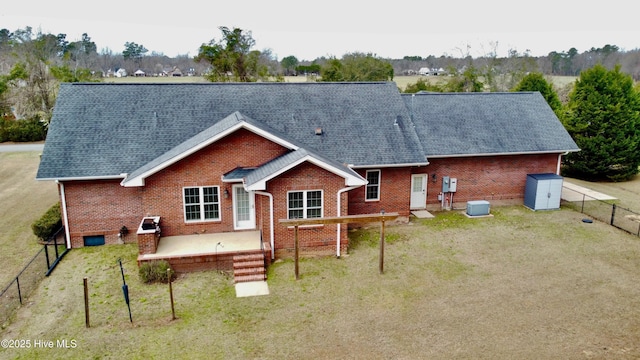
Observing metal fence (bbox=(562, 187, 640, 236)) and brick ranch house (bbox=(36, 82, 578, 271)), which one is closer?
brick ranch house (bbox=(36, 82, 578, 271))

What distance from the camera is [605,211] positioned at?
73.8ft

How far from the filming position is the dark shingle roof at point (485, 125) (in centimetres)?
2211

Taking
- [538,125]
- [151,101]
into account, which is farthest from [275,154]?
[538,125]

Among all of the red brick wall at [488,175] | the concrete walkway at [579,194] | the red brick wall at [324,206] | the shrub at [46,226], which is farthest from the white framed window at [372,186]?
the shrub at [46,226]

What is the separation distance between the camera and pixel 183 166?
16.6 metres

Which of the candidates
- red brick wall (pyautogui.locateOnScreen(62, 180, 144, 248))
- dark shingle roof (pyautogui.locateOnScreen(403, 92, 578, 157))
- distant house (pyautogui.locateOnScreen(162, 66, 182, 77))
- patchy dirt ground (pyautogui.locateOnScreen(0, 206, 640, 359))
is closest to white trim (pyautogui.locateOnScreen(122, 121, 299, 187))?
red brick wall (pyautogui.locateOnScreen(62, 180, 144, 248))

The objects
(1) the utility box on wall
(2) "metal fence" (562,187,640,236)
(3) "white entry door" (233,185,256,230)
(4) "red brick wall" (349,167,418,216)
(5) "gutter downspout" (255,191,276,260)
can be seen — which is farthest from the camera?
(1) the utility box on wall

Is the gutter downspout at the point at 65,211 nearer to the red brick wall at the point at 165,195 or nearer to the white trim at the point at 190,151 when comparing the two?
the red brick wall at the point at 165,195

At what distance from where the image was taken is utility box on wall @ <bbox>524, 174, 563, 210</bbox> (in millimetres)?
22109

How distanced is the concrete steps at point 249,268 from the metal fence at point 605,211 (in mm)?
15361

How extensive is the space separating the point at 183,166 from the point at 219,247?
3.23m

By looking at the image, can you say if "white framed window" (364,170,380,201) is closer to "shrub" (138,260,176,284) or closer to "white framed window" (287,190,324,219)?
"white framed window" (287,190,324,219)

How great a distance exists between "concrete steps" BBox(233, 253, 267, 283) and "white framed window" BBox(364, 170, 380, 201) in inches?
257

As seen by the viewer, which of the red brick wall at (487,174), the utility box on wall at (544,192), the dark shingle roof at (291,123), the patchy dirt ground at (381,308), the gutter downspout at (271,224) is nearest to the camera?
the patchy dirt ground at (381,308)
